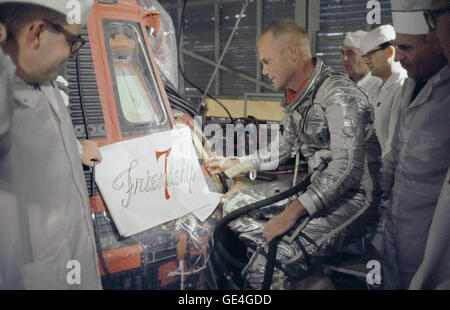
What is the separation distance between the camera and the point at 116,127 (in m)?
0.94

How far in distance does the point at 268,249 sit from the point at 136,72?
0.65 meters

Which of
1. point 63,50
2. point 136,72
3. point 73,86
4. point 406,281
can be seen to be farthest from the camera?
point 406,281

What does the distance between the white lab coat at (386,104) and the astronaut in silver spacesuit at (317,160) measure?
141 millimetres

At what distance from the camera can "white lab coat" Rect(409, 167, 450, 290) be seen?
894 millimetres

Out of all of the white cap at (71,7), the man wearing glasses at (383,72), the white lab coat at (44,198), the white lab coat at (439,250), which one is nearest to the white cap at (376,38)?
the man wearing glasses at (383,72)

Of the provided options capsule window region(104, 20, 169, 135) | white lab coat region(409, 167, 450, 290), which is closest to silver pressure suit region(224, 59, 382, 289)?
white lab coat region(409, 167, 450, 290)

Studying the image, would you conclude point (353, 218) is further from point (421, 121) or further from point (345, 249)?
point (421, 121)

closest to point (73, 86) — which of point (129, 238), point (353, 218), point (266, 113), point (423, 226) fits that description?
point (129, 238)

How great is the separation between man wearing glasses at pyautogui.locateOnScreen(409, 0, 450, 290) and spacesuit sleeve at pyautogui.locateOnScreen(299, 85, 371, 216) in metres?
0.22

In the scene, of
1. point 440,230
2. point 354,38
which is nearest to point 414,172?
point 440,230

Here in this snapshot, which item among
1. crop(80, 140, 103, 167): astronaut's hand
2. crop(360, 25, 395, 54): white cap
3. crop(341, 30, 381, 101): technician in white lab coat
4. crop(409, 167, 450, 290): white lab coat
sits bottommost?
crop(409, 167, 450, 290): white lab coat

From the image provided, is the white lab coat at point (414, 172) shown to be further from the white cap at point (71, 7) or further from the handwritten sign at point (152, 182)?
the white cap at point (71, 7)

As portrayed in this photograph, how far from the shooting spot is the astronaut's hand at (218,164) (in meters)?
1.13

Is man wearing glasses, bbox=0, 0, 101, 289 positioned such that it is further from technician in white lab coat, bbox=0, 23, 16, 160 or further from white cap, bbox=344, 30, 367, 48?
white cap, bbox=344, 30, 367, 48
